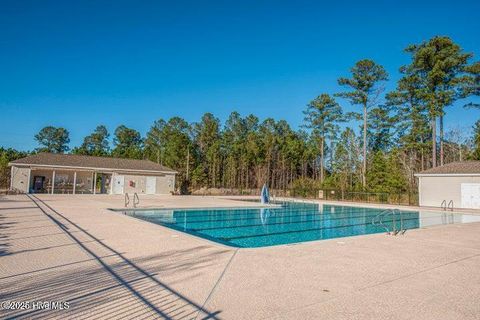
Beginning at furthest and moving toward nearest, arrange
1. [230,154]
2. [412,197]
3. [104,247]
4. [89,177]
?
[230,154], [89,177], [412,197], [104,247]

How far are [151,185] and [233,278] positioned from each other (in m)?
26.8

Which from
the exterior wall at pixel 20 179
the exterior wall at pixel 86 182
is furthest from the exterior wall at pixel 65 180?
the exterior wall at pixel 20 179

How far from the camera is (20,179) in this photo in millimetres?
A: 25141

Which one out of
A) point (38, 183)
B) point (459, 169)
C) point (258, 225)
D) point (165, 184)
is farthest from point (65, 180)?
point (459, 169)

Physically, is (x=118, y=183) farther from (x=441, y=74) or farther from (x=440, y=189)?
(x=441, y=74)

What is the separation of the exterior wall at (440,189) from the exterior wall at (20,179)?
29.6 m

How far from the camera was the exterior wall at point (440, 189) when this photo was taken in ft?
68.1

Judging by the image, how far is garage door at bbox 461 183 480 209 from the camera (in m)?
20.1

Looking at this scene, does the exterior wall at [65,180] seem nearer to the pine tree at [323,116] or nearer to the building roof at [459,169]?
the pine tree at [323,116]

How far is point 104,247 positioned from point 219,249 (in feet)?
7.76

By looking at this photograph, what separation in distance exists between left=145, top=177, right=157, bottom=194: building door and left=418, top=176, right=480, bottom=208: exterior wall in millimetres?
22117

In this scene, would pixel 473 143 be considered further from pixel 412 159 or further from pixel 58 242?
pixel 58 242

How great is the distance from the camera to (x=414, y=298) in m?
4.09

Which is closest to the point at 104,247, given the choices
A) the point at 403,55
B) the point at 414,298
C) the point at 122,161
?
the point at 414,298
